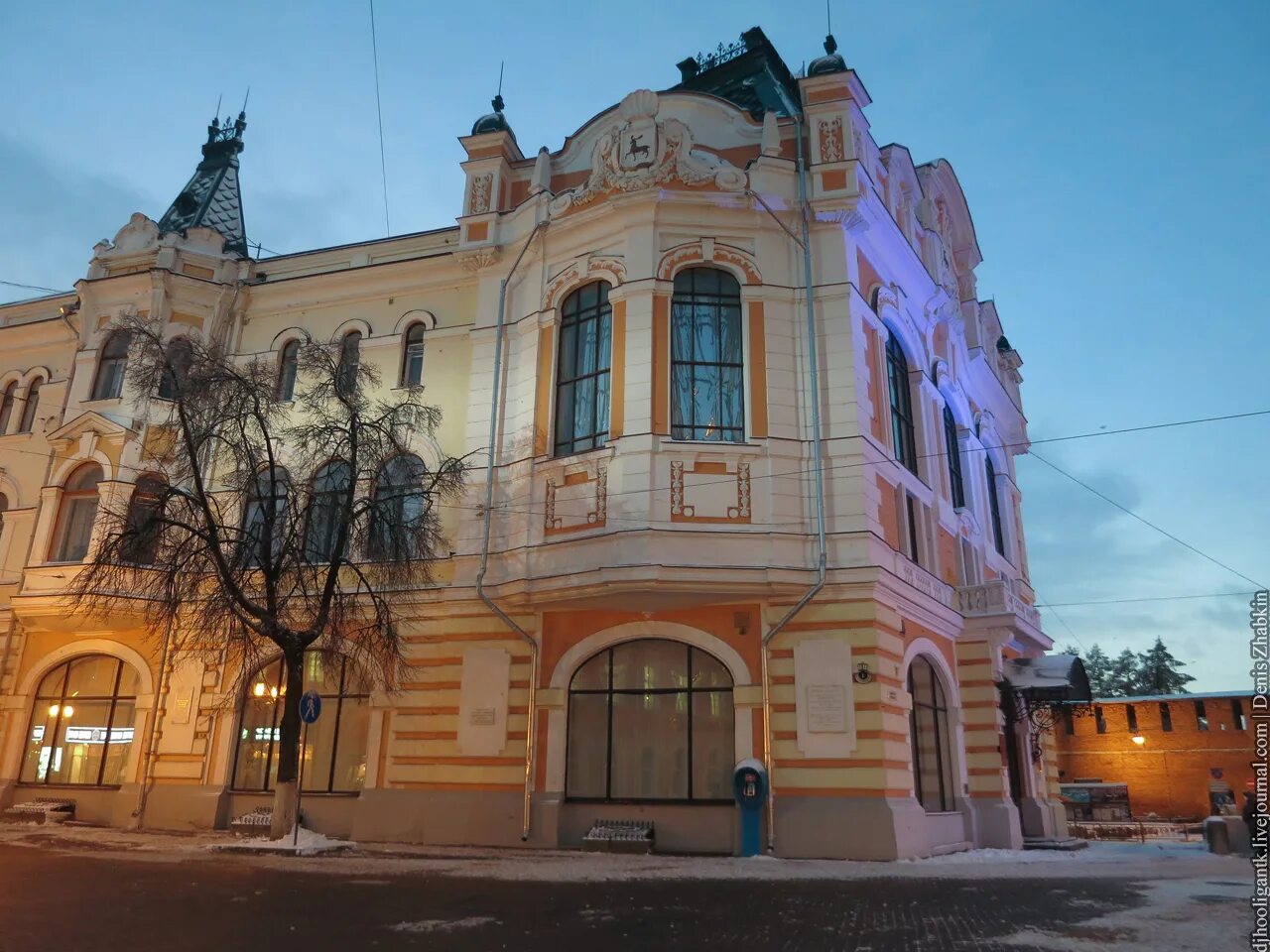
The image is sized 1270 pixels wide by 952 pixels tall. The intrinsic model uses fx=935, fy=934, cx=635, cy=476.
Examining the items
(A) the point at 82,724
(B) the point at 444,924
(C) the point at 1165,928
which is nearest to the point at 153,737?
(A) the point at 82,724

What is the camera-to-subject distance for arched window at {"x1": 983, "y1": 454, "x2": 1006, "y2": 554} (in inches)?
1134

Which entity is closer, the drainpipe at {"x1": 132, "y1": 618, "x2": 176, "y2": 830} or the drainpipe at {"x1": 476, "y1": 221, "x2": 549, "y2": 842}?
the drainpipe at {"x1": 476, "y1": 221, "x2": 549, "y2": 842}

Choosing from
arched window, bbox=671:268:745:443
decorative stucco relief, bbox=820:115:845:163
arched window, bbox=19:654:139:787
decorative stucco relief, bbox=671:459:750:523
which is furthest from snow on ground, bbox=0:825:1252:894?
decorative stucco relief, bbox=820:115:845:163

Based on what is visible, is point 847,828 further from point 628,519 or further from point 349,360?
point 349,360

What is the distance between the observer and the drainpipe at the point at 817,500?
1631cm

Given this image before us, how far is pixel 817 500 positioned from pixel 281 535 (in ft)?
33.2

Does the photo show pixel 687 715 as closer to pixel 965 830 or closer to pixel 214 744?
pixel 965 830

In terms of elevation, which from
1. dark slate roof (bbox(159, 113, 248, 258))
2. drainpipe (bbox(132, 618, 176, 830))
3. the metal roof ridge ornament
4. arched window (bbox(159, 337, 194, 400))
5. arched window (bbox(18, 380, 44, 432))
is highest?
dark slate roof (bbox(159, 113, 248, 258))

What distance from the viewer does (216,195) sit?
91.6 feet

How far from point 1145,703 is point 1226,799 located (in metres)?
11.8

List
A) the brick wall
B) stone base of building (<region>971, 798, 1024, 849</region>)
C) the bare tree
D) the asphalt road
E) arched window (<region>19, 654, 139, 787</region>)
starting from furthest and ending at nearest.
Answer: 1. the brick wall
2. arched window (<region>19, 654, 139, 787</region>)
3. stone base of building (<region>971, 798, 1024, 849</region>)
4. the bare tree
5. the asphalt road

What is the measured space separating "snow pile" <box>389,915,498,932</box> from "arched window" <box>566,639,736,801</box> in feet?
26.8

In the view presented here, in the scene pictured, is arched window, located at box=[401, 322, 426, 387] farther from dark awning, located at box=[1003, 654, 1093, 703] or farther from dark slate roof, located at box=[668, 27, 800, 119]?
dark awning, located at box=[1003, 654, 1093, 703]

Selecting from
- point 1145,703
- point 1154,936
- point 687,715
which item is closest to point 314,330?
point 687,715
